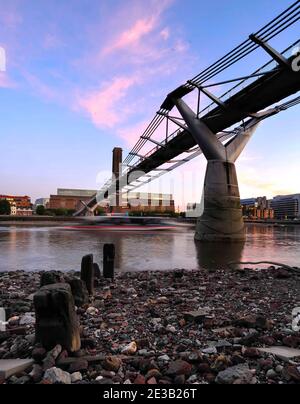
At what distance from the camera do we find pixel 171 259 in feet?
53.7

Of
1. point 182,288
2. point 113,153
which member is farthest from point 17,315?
point 113,153

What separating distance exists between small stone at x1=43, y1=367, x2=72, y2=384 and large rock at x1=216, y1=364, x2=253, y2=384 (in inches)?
67.6

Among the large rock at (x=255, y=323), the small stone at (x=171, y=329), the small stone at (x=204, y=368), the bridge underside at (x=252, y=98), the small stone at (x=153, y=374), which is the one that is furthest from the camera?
the bridge underside at (x=252, y=98)

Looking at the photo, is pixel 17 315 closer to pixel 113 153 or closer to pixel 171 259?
pixel 171 259

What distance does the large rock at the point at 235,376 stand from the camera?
343cm

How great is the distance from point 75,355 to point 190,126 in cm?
2578

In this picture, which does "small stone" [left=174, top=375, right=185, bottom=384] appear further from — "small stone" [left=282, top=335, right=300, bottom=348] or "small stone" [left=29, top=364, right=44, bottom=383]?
"small stone" [left=282, top=335, right=300, bottom=348]

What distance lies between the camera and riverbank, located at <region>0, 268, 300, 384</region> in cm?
357

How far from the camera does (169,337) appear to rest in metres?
4.84

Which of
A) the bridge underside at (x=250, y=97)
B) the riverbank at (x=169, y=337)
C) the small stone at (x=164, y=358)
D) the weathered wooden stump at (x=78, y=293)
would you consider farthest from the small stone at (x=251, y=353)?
the bridge underside at (x=250, y=97)

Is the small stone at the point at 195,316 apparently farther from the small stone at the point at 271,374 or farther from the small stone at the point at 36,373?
the small stone at the point at 36,373

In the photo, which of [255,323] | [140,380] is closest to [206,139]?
[255,323]

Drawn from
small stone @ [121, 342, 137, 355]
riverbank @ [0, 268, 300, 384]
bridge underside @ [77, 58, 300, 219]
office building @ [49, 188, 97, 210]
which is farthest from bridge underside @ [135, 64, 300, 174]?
office building @ [49, 188, 97, 210]

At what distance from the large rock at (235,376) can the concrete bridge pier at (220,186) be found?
2283 centimetres
